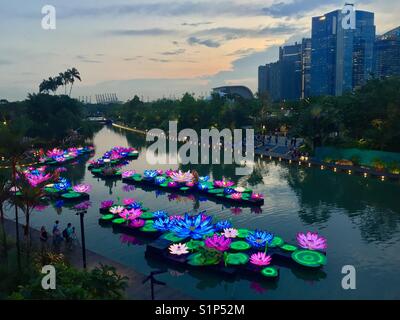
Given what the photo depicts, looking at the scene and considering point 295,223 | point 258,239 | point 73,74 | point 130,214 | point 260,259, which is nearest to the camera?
point 260,259

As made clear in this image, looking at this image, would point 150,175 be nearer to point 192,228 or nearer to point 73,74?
point 192,228

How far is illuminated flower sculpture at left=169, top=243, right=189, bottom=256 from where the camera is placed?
1786 cm

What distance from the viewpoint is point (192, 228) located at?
19.9 meters

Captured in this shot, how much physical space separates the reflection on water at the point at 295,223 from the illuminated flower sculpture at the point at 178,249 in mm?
781

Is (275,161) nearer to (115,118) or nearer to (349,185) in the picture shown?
(349,185)

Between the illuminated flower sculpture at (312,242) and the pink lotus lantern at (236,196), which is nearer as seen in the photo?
the illuminated flower sculpture at (312,242)

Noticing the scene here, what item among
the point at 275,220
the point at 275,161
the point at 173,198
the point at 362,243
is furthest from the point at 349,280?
the point at 275,161

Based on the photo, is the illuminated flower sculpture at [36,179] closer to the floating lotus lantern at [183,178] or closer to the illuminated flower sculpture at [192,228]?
the illuminated flower sculpture at [192,228]

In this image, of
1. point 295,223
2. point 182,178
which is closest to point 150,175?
point 182,178

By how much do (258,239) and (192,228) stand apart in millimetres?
3601

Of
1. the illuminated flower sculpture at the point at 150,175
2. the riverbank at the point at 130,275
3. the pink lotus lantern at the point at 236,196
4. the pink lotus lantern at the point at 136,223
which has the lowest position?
the riverbank at the point at 130,275

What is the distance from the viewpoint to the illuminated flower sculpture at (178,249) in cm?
1786

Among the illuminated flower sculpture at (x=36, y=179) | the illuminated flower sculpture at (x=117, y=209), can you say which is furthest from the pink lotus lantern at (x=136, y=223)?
the illuminated flower sculpture at (x=36, y=179)

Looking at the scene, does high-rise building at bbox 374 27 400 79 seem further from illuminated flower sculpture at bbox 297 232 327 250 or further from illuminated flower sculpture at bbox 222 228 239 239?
illuminated flower sculpture at bbox 222 228 239 239
